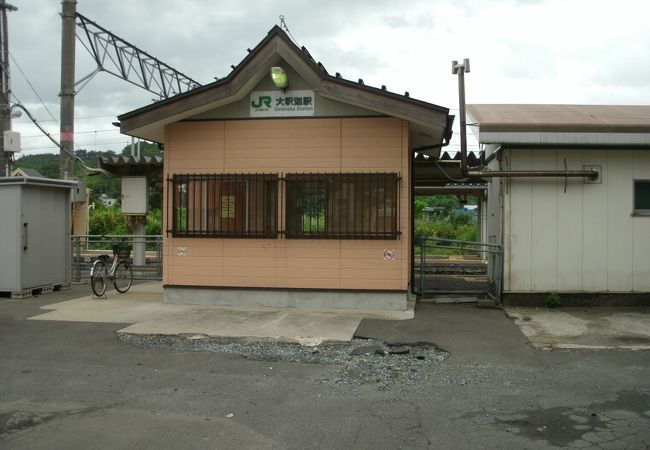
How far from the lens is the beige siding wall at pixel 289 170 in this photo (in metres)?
9.56

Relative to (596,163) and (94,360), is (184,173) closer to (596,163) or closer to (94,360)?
(94,360)

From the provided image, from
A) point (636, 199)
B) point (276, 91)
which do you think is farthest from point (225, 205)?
point (636, 199)

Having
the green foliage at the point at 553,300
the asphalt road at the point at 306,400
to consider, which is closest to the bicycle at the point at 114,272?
the asphalt road at the point at 306,400

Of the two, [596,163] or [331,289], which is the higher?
[596,163]

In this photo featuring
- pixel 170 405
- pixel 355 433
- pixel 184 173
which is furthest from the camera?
pixel 184 173

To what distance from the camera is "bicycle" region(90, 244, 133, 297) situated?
36.0ft

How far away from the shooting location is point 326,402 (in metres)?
5.20

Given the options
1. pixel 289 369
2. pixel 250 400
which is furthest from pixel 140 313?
pixel 250 400

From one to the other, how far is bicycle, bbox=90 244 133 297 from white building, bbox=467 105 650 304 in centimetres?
779

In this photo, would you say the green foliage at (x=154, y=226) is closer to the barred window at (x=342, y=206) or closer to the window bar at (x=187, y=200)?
the window bar at (x=187, y=200)

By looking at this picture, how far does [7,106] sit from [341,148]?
10.3 m

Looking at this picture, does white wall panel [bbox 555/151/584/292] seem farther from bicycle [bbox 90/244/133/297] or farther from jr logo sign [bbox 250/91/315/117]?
bicycle [bbox 90/244/133/297]

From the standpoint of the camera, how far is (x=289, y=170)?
9828mm

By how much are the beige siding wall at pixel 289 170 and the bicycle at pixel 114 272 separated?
1.71 metres
